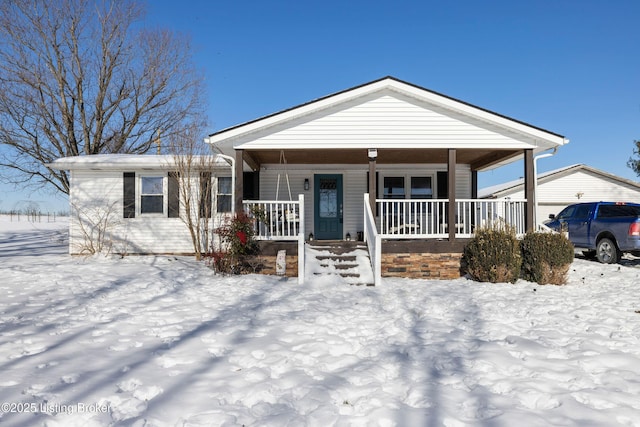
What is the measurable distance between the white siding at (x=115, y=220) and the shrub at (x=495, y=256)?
24.2 ft

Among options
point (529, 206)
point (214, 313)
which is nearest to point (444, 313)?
point (214, 313)

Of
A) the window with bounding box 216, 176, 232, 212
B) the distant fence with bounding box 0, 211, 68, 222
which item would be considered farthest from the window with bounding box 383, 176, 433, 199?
the distant fence with bounding box 0, 211, 68, 222

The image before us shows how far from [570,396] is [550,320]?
7.76ft

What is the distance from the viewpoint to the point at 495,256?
307 inches

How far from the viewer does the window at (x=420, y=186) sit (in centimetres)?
1209

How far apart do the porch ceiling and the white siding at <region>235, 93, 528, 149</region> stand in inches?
19.0

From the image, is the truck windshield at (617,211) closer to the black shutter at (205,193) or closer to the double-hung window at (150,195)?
the black shutter at (205,193)

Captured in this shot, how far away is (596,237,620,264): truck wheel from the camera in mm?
10086

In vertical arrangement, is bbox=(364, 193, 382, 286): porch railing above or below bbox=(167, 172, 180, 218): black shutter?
below

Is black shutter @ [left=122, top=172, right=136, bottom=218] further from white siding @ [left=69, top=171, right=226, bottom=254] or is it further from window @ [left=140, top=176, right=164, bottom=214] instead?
window @ [left=140, top=176, right=164, bottom=214]

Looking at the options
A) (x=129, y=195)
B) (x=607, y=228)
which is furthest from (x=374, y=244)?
(x=129, y=195)

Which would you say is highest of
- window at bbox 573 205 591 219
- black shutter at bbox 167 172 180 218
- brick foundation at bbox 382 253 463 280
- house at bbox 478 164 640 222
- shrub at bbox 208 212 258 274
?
→ house at bbox 478 164 640 222

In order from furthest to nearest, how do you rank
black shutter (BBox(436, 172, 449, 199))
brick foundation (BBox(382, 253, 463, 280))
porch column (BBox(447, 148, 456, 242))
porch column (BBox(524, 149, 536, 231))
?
1. black shutter (BBox(436, 172, 449, 199))
2. porch column (BBox(524, 149, 536, 231))
3. porch column (BBox(447, 148, 456, 242))
4. brick foundation (BBox(382, 253, 463, 280))

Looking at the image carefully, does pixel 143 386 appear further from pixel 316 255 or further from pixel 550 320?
pixel 316 255
